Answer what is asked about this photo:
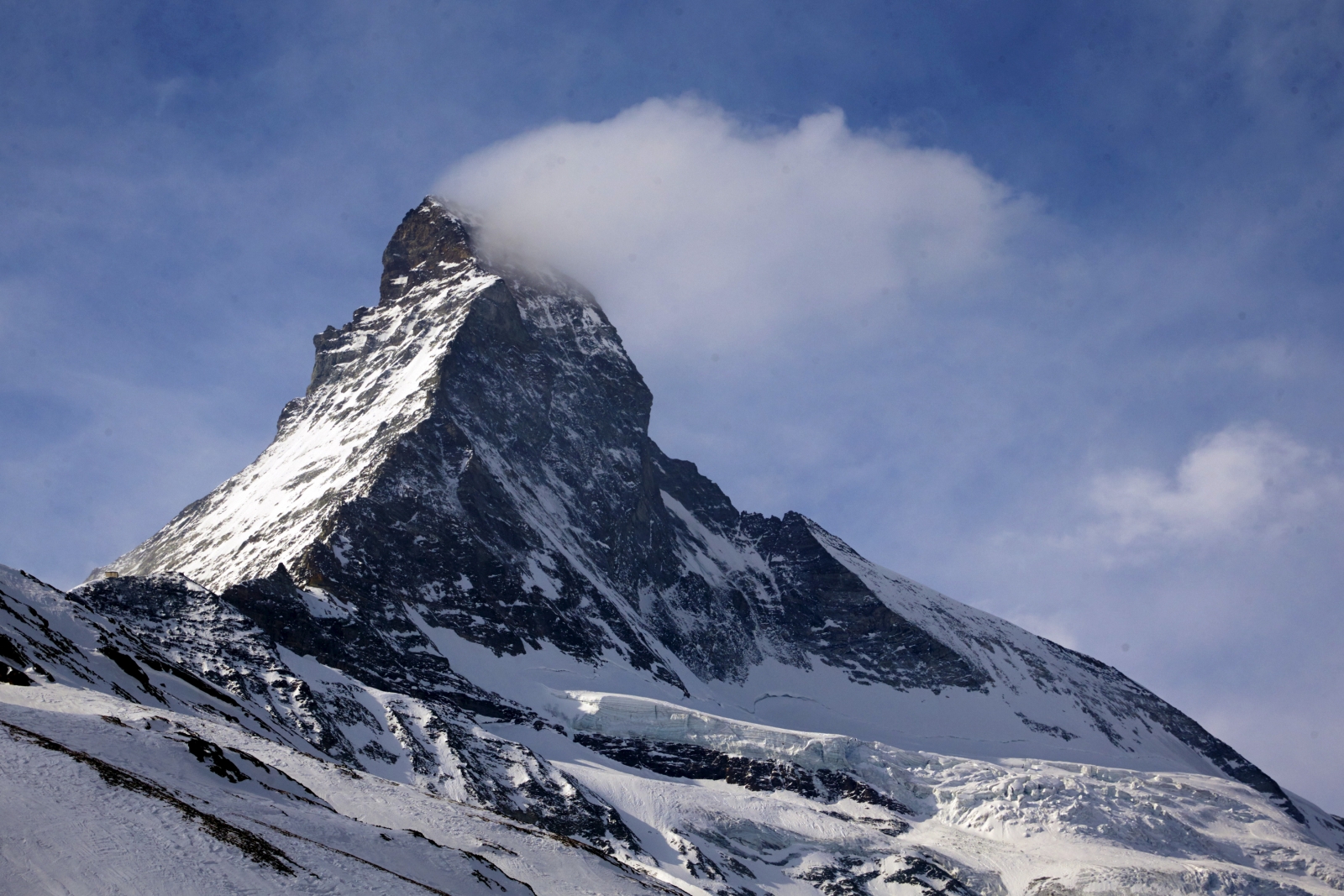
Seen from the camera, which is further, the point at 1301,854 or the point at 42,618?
the point at 1301,854

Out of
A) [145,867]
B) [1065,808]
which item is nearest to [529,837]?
[145,867]

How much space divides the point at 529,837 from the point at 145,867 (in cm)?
3013

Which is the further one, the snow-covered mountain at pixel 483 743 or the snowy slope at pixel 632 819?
the snow-covered mountain at pixel 483 743

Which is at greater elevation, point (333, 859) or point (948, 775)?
point (948, 775)

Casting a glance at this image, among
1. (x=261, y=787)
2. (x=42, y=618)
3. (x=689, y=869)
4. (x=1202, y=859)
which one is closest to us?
(x=261, y=787)

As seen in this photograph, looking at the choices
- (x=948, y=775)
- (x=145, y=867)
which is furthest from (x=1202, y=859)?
(x=145, y=867)

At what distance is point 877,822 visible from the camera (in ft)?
431

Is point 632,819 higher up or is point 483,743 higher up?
point 483,743

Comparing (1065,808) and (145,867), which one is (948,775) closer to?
(1065,808)

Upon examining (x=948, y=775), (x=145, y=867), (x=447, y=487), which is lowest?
(x=145, y=867)

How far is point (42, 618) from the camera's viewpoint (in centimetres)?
6875

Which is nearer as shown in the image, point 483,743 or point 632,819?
point 483,743

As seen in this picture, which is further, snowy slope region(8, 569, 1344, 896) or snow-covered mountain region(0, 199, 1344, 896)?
snow-covered mountain region(0, 199, 1344, 896)

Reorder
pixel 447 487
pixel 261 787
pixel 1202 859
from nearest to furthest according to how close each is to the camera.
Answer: pixel 261 787
pixel 1202 859
pixel 447 487
